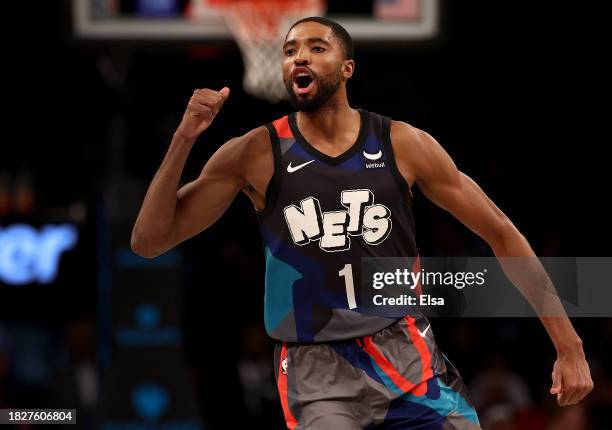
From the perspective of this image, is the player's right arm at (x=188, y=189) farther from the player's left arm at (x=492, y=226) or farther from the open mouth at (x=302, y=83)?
the player's left arm at (x=492, y=226)

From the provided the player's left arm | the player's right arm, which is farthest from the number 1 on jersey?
the player's right arm

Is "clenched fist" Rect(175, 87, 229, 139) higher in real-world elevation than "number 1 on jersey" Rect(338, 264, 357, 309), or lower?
higher

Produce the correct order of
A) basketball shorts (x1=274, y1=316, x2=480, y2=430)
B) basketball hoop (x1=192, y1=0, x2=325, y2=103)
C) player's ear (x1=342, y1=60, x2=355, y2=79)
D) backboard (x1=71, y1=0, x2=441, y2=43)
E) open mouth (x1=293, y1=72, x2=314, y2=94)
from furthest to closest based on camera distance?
backboard (x1=71, y1=0, x2=441, y2=43), basketball hoop (x1=192, y1=0, x2=325, y2=103), player's ear (x1=342, y1=60, x2=355, y2=79), open mouth (x1=293, y1=72, x2=314, y2=94), basketball shorts (x1=274, y1=316, x2=480, y2=430)

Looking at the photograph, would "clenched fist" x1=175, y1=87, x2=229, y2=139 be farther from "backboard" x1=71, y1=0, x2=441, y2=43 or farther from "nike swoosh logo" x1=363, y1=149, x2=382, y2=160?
"backboard" x1=71, y1=0, x2=441, y2=43

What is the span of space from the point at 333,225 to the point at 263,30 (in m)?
4.37

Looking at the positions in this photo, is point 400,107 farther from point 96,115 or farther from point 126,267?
point 96,115

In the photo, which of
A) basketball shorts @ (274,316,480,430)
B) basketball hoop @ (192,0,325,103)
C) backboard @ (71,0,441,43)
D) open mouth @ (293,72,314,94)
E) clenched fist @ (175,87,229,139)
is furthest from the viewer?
backboard @ (71,0,441,43)

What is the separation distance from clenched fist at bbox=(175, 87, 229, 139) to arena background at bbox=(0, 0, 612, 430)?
4.35m

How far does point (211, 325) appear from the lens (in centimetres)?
960

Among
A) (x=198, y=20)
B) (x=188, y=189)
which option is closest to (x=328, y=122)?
(x=188, y=189)

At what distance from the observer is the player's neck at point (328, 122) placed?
4.01 metres

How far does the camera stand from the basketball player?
3.76 meters

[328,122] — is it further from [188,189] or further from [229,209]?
[229,209]

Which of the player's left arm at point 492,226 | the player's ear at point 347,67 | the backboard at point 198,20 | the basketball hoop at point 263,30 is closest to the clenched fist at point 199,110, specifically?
the player's ear at point 347,67
